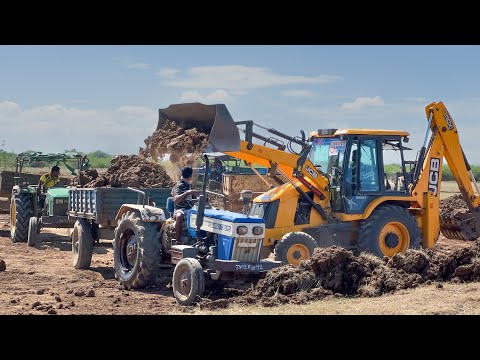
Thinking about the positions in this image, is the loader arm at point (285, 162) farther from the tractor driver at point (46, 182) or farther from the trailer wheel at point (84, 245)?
the tractor driver at point (46, 182)

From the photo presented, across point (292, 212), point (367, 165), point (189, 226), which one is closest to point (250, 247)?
point (189, 226)

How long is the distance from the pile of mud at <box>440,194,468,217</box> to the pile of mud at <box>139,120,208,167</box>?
632 cm

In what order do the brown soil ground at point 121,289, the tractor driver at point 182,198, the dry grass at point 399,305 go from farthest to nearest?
the tractor driver at point 182,198
the brown soil ground at point 121,289
the dry grass at point 399,305

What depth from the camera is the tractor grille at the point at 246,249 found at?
10.7m

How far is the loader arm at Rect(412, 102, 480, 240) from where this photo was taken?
15.2 meters

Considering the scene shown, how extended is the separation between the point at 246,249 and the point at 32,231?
8776 millimetres

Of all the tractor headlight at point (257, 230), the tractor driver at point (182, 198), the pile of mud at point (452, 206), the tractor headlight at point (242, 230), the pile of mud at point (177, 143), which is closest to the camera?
the tractor headlight at point (242, 230)

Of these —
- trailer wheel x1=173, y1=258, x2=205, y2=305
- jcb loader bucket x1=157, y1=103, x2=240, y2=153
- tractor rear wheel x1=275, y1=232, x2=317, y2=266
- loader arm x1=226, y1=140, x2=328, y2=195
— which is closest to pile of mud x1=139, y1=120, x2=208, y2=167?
jcb loader bucket x1=157, y1=103, x2=240, y2=153

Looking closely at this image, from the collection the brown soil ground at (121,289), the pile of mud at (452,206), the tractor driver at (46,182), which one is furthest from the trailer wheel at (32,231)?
the pile of mud at (452,206)

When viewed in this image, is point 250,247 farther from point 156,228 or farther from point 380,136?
point 380,136

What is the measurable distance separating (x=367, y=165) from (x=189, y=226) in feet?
14.8

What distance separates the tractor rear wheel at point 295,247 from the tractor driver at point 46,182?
7785mm

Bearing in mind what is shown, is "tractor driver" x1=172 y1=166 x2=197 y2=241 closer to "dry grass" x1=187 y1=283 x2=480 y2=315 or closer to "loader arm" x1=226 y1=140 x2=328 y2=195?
"dry grass" x1=187 y1=283 x2=480 y2=315

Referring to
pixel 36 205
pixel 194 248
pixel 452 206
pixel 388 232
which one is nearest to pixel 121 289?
pixel 194 248
